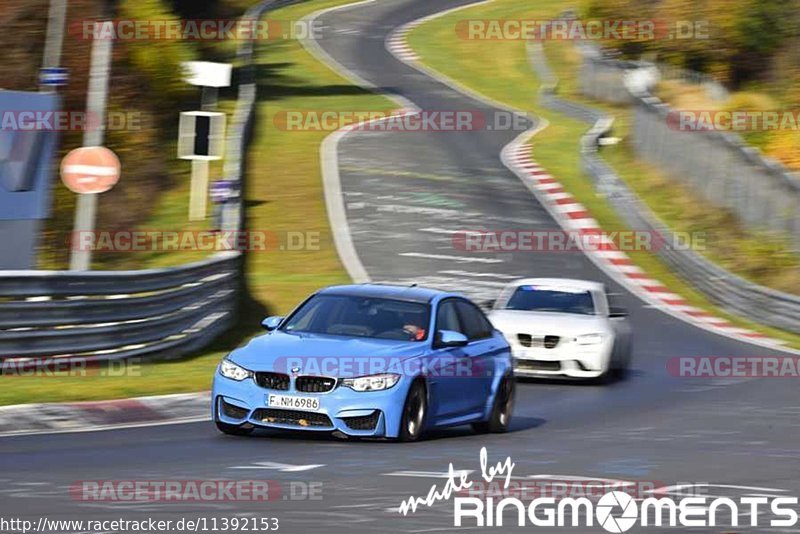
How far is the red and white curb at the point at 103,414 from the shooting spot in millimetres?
13000

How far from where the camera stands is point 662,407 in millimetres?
16938

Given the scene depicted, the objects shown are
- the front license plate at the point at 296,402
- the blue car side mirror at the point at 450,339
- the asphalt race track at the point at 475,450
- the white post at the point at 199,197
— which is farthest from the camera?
the white post at the point at 199,197

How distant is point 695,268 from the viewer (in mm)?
29484

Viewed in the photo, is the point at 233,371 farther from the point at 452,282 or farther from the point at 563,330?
the point at 452,282

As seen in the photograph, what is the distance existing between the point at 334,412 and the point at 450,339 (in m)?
1.37
